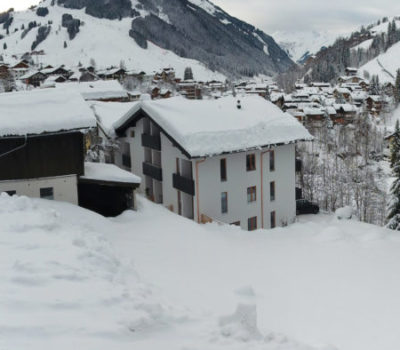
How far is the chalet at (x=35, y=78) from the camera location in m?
109

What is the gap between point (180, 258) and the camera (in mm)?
15023

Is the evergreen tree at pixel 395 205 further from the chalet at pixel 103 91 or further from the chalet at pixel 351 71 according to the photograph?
the chalet at pixel 351 71

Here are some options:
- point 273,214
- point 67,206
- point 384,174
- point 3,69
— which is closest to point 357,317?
point 67,206

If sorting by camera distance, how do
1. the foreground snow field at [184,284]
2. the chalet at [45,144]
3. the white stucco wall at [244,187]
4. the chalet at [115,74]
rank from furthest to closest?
the chalet at [115,74] → the white stucco wall at [244,187] → the chalet at [45,144] → the foreground snow field at [184,284]

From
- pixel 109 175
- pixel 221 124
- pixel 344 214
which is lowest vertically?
pixel 344 214

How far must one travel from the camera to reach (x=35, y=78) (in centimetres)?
11081

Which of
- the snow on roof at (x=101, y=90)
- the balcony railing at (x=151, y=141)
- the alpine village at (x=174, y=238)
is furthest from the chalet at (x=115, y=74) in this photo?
the balcony railing at (x=151, y=141)

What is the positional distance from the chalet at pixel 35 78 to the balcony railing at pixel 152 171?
88.9m

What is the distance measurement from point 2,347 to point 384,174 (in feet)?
204

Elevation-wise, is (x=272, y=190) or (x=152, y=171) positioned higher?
(x=152, y=171)

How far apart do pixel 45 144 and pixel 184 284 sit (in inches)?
415

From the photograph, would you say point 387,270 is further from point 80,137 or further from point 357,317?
point 80,137

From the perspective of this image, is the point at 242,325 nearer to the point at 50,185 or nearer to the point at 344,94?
the point at 50,185

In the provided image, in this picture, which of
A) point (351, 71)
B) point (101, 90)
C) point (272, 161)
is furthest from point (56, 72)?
point (351, 71)
